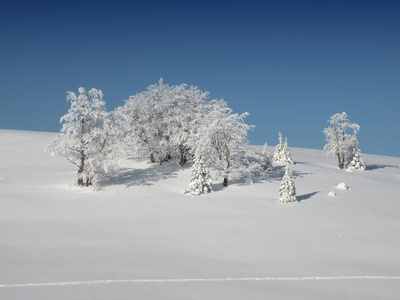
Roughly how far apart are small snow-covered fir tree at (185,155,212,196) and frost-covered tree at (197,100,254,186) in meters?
3.59

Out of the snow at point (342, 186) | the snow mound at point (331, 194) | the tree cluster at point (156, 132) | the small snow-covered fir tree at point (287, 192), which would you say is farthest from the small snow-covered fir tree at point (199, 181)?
the snow at point (342, 186)

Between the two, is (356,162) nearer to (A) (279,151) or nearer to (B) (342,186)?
(A) (279,151)

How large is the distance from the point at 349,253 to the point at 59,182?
26.5 m

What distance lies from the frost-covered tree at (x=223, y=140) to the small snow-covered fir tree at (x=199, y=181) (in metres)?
3.59

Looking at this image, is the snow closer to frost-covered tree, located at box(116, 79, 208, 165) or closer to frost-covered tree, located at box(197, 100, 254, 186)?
frost-covered tree, located at box(197, 100, 254, 186)

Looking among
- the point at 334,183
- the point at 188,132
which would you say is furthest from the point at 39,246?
the point at 334,183

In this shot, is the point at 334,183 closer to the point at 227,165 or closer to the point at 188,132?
the point at 227,165

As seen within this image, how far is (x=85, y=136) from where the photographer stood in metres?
30.7

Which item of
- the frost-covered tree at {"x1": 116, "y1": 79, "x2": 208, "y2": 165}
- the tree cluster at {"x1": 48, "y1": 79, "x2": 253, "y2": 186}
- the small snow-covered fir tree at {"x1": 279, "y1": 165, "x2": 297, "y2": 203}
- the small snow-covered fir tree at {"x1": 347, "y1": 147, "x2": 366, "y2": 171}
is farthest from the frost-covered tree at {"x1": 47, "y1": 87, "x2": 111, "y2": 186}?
the small snow-covered fir tree at {"x1": 347, "y1": 147, "x2": 366, "y2": 171}

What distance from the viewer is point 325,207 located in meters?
26.4

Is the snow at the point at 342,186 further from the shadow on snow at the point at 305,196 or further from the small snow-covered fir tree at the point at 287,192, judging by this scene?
the small snow-covered fir tree at the point at 287,192

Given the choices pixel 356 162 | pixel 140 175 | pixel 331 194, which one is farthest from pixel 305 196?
pixel 356 162

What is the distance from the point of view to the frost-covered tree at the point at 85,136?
3062 cm

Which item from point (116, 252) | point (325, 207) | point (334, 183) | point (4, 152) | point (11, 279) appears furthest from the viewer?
point (4, 152)
